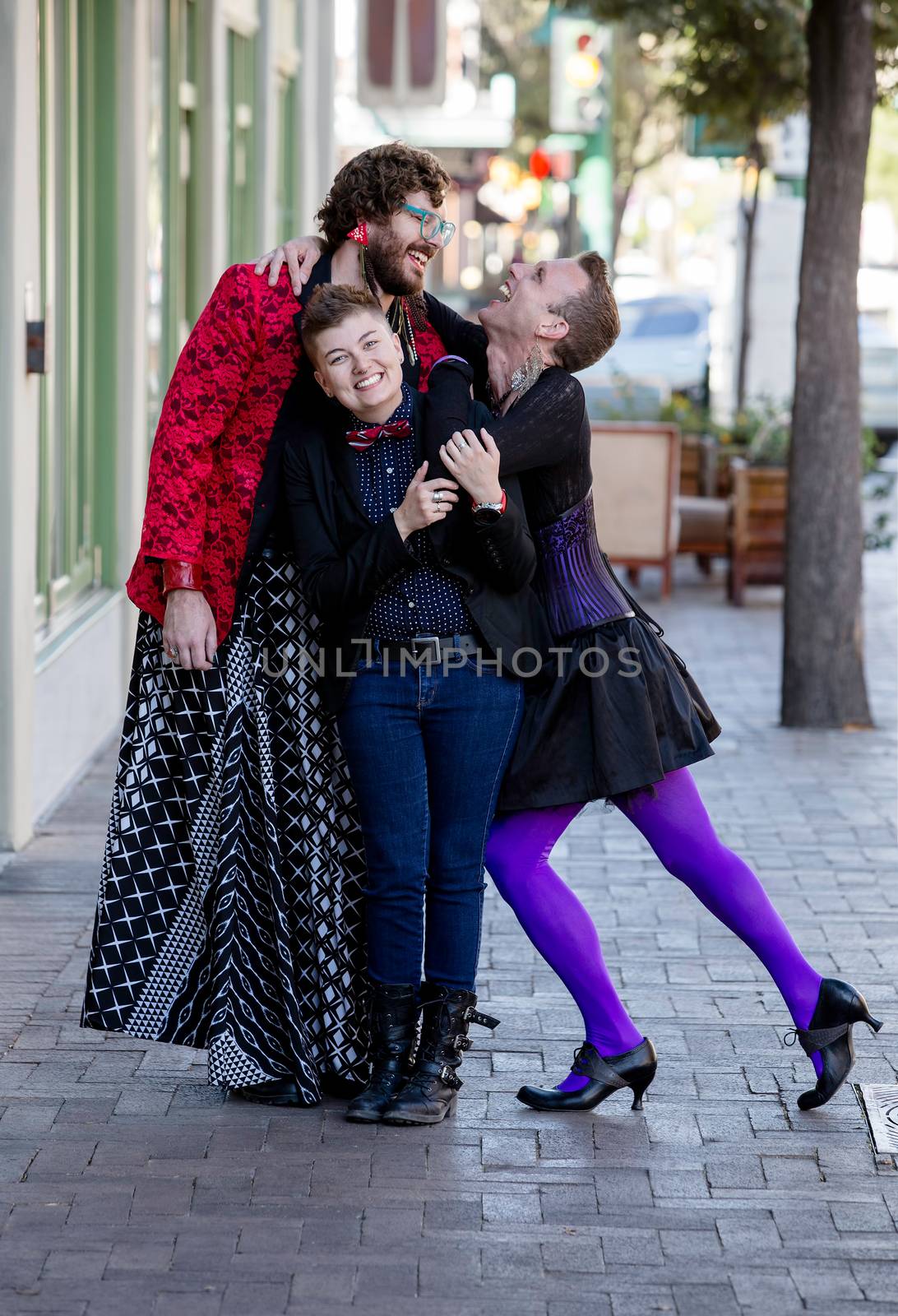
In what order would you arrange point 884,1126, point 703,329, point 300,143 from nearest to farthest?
1. point 884,1126
2. point 300,143
3. point 703,329

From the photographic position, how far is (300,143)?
14.2 m

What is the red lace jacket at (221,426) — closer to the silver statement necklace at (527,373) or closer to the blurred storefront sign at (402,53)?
the silver statement necklace at (527,373)

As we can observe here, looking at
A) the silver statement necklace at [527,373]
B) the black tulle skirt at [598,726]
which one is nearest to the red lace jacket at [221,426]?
the silver statement necklace at [527,373]

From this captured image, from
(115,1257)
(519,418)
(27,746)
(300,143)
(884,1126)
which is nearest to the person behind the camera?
(115,1257)

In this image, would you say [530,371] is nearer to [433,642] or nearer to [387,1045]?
[433,642]

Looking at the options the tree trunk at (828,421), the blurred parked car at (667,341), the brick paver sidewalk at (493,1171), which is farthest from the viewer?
the blurred parked car at (667,341)

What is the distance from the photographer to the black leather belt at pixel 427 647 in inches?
152

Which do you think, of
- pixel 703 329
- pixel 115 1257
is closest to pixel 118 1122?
pixel 115 1257

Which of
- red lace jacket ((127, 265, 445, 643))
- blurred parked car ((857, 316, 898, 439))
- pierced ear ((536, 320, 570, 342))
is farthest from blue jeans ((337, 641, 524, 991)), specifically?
blurred parked car ((857, 316, 898, 439))

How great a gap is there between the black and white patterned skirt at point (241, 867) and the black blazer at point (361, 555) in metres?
0.18

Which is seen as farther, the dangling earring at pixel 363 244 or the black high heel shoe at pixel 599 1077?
the black high heel shoe at pixel 599 1077

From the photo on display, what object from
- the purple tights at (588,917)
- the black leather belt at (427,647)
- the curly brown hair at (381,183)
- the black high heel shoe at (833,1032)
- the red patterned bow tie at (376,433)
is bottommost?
the black high heel shoe at (833,1032)

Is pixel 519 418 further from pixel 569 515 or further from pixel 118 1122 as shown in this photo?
pixel 118 1122

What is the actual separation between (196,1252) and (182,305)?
7.39 m
